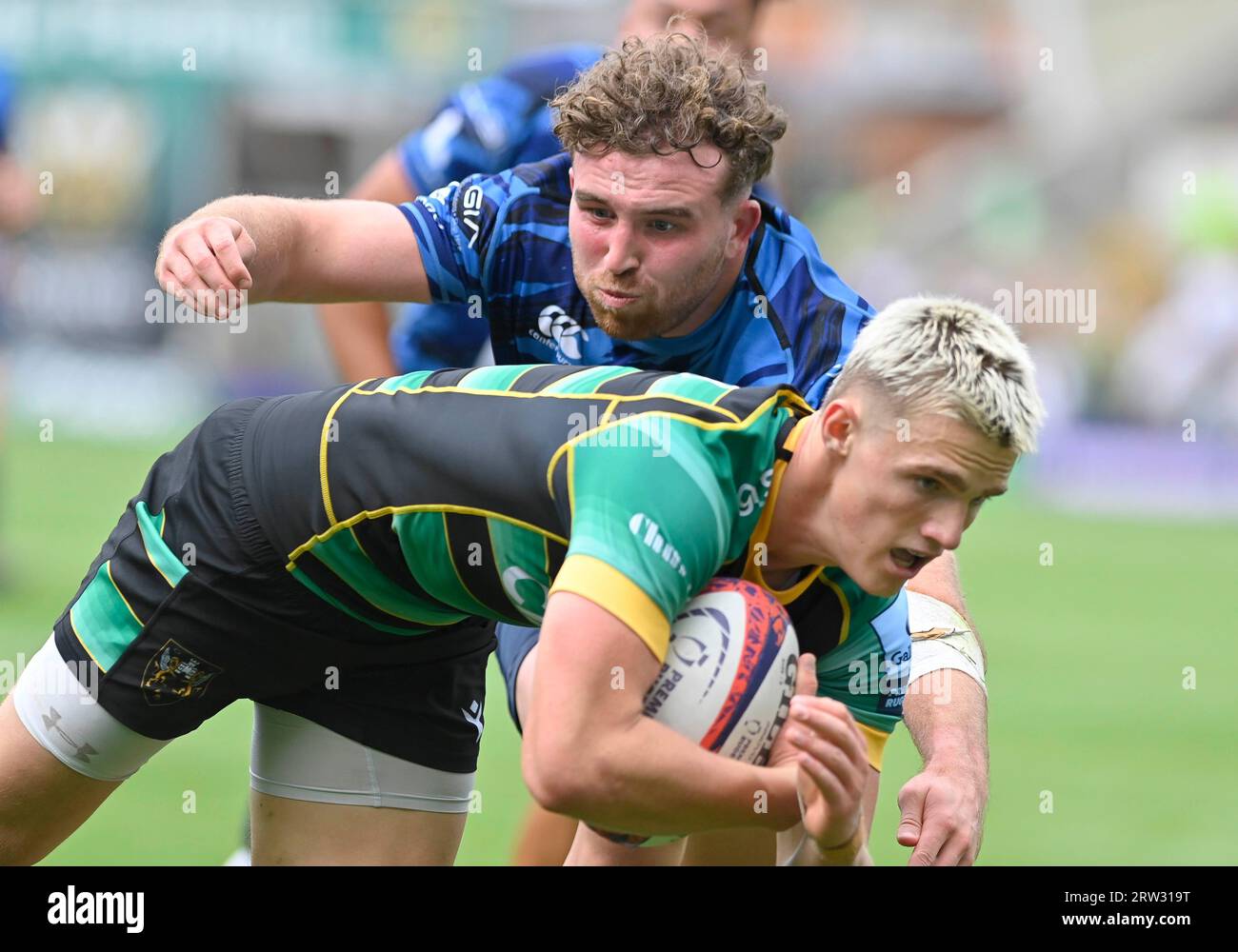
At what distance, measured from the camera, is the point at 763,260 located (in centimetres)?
476

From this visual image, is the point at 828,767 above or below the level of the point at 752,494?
below

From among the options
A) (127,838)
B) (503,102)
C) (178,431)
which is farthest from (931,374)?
(178,431)

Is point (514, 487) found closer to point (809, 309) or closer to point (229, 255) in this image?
point (229, 255)

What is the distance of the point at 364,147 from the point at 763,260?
2240 cm

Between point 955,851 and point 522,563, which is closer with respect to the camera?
point 522,563

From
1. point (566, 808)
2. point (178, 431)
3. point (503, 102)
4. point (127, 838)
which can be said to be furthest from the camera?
point (178, 431)

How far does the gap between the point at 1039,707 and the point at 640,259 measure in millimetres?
7259

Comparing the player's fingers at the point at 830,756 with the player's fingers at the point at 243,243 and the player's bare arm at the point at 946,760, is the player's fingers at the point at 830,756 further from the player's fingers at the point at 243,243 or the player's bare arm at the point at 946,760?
the player's fingers at the point at 243,243

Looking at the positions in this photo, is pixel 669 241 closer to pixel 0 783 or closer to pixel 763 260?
pixel 763 260

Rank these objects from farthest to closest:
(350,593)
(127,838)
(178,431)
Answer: (178,431), (127,838), (350,593)

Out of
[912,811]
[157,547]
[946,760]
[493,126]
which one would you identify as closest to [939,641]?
[946,760]

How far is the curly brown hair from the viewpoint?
449 centimetres

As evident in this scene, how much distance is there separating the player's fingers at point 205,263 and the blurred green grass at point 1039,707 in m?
2.98

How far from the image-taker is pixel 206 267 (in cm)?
417
